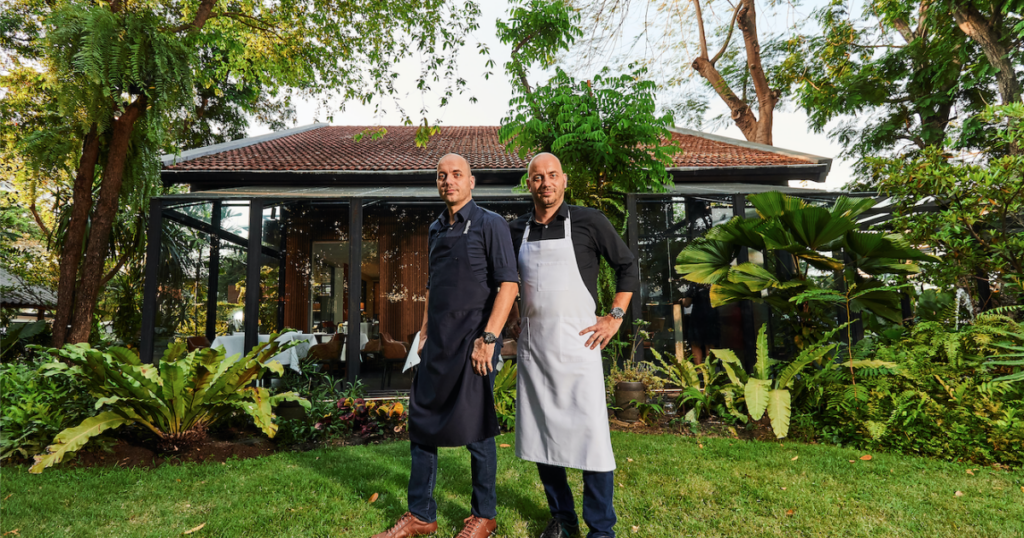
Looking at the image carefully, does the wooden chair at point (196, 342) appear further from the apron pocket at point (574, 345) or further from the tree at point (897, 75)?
the tree at point (897, 75)

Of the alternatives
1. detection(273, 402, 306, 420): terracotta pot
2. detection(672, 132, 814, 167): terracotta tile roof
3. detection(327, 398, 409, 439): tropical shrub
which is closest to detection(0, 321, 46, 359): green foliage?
detection(273, 402, 306, 420): terracotta pot

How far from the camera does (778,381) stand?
442 centimetres

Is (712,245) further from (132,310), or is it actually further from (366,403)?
(132,310)

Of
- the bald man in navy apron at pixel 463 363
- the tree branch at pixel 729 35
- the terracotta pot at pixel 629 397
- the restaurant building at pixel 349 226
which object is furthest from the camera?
the tree branch at pixel 729 35

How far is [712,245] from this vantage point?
5215mm

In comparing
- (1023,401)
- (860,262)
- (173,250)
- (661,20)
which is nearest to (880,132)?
(661,20)

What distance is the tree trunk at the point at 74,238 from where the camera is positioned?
17.2ft

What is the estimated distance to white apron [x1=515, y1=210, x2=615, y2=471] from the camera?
208 cm

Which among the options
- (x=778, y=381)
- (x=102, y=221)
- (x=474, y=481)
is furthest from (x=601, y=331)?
(x=102, y=221)

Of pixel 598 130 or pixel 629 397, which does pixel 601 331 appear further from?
pixel 598 130

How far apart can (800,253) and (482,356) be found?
3853 mm

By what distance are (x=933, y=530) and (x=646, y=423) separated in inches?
98.6

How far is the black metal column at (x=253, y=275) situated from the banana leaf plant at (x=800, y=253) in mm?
4758

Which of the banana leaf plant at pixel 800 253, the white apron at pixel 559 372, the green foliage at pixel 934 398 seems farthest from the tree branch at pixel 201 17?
the green foliage at pixel 934 398
